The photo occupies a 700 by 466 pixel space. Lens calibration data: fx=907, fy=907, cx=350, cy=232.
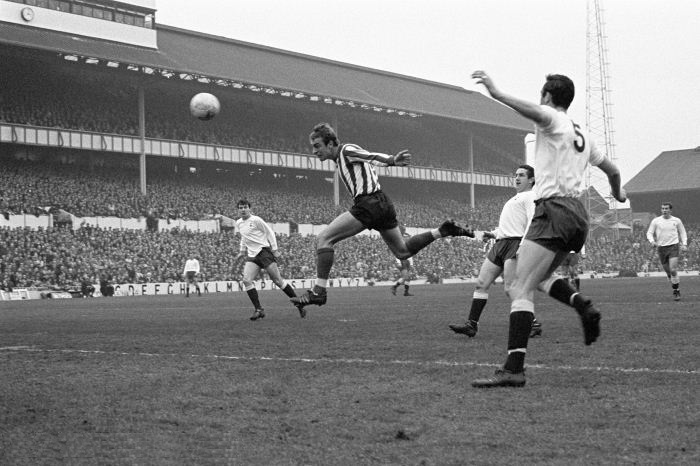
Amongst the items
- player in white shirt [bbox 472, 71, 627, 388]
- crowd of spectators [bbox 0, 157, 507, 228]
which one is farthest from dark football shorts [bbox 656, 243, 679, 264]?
crowd of spectators [bbox 0, 157, 507, 228]

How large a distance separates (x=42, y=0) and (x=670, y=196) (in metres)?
68.0

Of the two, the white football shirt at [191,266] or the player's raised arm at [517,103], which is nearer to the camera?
the player's raised arm at [517,103]

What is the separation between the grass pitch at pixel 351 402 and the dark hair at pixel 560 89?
216 centimetres

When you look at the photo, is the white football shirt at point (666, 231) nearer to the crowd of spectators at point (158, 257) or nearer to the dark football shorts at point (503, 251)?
the dark football shorts at point (503, 251)

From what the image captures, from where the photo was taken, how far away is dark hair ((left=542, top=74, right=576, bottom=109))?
7020 millimetres

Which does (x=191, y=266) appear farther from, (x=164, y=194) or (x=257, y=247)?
(x=257, y=247)

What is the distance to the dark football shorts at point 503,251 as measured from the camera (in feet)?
37.7

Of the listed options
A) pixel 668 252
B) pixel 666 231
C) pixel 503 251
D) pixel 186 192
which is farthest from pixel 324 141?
pixel 186 192

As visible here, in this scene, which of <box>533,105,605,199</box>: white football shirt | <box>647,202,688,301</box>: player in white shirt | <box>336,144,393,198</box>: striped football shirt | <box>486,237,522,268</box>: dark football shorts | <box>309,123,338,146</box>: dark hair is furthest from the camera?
<box>647,202,688,301</box>: player in white shirt

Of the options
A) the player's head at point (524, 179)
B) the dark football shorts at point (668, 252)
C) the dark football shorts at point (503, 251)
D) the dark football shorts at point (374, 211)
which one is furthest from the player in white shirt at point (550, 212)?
the dark football shorts at point (668, 252)

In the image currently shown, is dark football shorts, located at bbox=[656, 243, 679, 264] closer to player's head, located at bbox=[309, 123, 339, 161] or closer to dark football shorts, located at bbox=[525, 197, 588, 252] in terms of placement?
player's head, located at bbox=[309, 123, 339, 161]

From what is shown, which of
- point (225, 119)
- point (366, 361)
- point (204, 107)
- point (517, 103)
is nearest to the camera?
point (517, 103)

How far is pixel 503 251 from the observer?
11609mm

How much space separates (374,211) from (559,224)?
5.31 m
